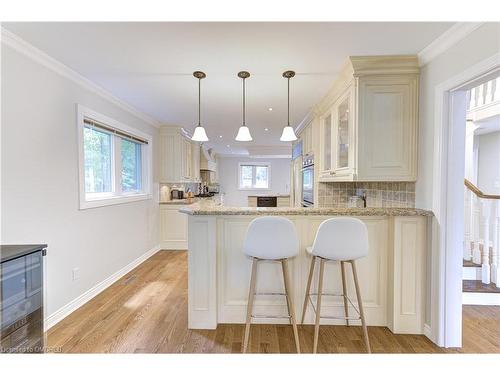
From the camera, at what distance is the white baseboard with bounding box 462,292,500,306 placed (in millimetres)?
2688

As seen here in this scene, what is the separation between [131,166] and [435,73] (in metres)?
4.00

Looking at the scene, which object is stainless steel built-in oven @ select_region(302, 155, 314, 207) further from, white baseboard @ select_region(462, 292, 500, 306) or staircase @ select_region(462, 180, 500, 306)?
white baseboard @ select_region(462, 292, 500, 306)

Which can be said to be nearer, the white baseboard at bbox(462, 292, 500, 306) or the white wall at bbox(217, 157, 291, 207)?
the white baseboard at bbox(462, 292, 500, 306)

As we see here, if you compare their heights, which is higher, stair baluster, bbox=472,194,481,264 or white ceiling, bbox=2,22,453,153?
white ceiling, bbox=2,22,453,153

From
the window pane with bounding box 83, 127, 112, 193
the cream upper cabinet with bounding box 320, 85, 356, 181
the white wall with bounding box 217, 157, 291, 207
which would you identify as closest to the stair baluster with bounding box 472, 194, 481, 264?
the cream upper cabinet with bounding box 320, 85, 356, 181

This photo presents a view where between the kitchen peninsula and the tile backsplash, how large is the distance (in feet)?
0.93

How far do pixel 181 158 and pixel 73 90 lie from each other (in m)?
2.38

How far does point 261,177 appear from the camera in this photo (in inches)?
386

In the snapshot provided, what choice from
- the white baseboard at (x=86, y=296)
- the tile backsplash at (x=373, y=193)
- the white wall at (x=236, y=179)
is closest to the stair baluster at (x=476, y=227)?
the tile backsplash at (x=373, y=193)

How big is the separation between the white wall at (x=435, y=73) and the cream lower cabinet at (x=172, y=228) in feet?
12.7

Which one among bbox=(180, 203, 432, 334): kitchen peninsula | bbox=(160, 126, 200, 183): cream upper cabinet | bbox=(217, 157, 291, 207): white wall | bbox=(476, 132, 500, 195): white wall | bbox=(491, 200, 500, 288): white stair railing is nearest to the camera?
bbox=(180, 203, 432, 334): kitchen peninsula

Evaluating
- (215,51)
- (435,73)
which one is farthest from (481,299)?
(215,51)

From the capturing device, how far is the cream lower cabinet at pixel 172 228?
15.8 feet

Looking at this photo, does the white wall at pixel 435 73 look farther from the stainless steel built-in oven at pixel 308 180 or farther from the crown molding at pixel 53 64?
the crown molding at pixel 53 64
